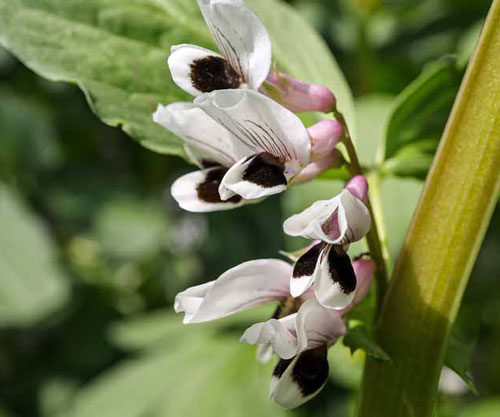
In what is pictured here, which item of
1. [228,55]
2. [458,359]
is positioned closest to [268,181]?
[228,55]

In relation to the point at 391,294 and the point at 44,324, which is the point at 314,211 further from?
the point at 44,324

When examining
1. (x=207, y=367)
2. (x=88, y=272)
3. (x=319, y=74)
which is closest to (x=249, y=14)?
(x=319, y=74)

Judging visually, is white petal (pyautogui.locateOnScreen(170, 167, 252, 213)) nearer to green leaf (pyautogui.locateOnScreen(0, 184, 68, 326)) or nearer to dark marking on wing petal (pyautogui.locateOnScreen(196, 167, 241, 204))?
dark marking on wing petal (pyautogui.locateOnScreen(196, 167, 241, 204))

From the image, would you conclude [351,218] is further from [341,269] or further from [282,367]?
[282,367]

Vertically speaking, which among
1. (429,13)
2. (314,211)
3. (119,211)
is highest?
(314,211)

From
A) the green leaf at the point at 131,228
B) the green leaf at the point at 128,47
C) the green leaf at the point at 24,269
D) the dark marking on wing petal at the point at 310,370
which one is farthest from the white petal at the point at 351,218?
the green leaf at the point at 131,228

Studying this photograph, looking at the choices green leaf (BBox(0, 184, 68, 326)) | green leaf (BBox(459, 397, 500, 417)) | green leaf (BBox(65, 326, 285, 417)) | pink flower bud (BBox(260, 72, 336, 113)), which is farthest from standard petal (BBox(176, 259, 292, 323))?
green leaf (BBox(0, 184, 68, 326))
